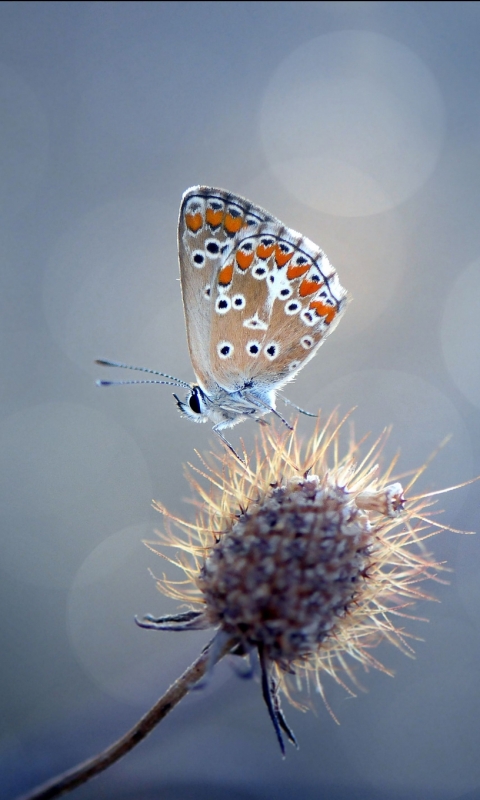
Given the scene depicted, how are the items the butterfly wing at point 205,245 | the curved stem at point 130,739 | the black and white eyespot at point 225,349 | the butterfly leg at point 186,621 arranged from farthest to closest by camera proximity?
the black and white eyespot at point 225,349 < the butterfly wing at point 205,245 < the butterfly leg at point 186,621 < the curved stem at point 130,739

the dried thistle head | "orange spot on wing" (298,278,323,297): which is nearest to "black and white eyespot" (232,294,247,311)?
"orange spot on wing" (298,278,323,297)

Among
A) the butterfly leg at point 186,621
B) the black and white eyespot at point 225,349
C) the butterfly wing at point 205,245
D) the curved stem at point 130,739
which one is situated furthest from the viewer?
the black and white eyespot at point 225,349

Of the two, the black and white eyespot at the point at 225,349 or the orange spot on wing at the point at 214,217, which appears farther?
the black and white eyespot at the point at 225,349

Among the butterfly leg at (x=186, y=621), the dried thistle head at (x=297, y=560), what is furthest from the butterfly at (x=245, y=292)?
the butterfly leg at (x=186, y=621)

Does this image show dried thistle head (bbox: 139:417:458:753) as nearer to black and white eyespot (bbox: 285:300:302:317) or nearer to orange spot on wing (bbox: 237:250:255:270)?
black and white eyespot (bbox: 285:300:302:317)

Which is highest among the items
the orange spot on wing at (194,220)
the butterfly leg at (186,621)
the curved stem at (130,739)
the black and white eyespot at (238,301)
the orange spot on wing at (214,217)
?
the orange spot on wing at (194,220)

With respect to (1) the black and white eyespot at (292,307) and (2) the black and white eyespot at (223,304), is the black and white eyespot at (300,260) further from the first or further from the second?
(2) the black and white eyespot at (223,304)

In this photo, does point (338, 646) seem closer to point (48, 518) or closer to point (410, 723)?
point (410, 723)

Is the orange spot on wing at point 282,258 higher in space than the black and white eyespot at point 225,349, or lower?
higher
